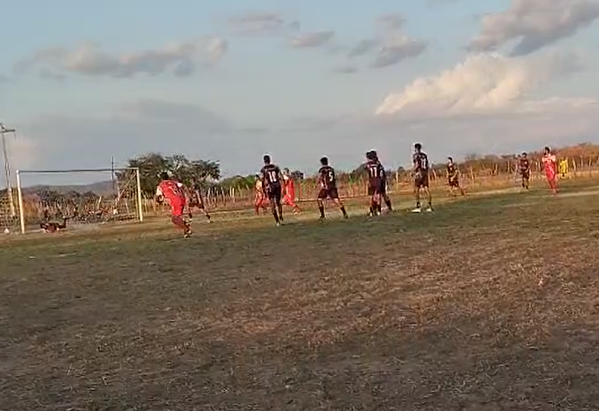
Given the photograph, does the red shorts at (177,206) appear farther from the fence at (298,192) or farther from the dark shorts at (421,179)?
the fence at (298,192)

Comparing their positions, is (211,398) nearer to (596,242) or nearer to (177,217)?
(596,242)

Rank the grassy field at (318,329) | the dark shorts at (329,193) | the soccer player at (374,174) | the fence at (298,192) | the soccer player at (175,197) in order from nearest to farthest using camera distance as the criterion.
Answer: the grassy field at (318,329)
the soccer player at (175,197)
the soccer player at (374,174)
the dark shorts at (329,193)
the fence at (298,192)

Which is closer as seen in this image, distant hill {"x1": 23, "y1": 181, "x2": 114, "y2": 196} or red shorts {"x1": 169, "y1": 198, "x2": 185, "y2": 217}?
red shorts {"x1": 169, "y1": 198, "x2": 185, "y2": 217}

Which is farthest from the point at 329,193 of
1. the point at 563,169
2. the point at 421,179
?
the point at 563,169

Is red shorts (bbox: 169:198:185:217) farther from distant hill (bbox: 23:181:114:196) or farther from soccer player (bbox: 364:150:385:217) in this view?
distant hill (bbox: 23:181:114:196)

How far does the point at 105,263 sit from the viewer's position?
17531 mm

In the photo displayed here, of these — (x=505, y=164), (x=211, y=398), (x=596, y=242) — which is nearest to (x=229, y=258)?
(x=596, y=242)

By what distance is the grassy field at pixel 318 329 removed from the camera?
282 inches

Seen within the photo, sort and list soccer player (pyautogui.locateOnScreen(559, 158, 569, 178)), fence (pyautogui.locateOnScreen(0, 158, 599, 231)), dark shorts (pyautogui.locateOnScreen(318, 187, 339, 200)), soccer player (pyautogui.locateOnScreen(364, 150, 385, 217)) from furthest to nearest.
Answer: soccer player (pyautogui.locateOnScreen(559, 158, 569, 178)) < fence (pyautogui.locateOnScreen(0, 158, 599, 231)) < dark shorts (pyautogui.locateOnScreen(318, 187, 339, 200)) < soccer player (pyautogui.locateOnScreen(364, 150, 385, 217))

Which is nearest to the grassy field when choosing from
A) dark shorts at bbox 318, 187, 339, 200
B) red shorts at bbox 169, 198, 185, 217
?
red shorts at bbox 169, 198, 185, 217

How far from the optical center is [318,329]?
9.44 metres

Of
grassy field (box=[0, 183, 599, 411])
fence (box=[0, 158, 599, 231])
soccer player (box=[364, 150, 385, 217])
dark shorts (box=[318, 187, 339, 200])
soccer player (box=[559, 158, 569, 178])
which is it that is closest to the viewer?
grassy field (box=[0, 183, 599, 411])

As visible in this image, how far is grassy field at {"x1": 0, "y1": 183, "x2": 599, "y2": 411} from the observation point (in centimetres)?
717

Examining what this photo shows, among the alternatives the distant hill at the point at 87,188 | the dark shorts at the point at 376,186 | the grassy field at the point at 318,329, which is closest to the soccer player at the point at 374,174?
the dark shorts at the point at 376,186
